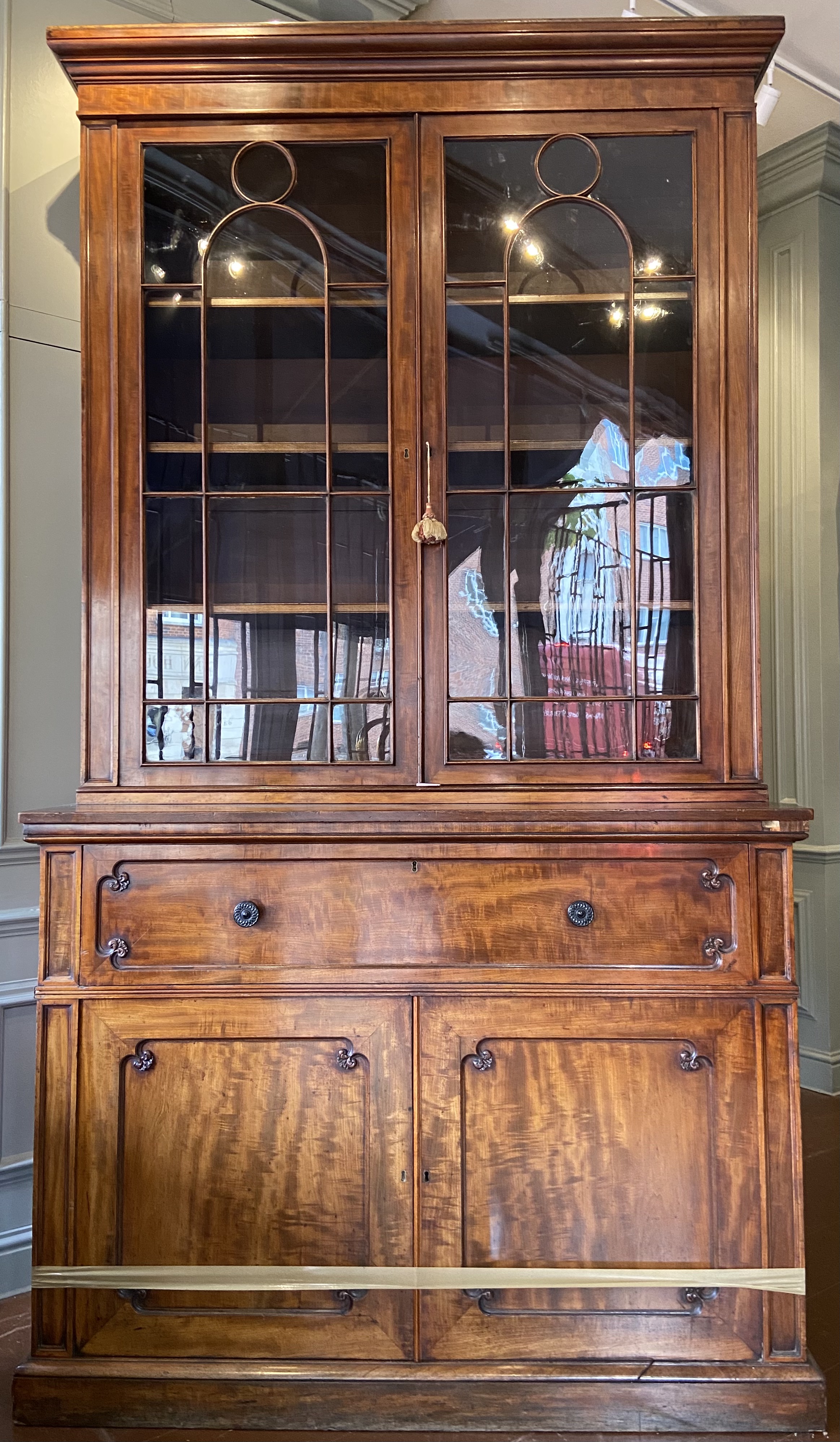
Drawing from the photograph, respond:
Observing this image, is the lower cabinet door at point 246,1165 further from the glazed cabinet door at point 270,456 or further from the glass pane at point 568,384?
the glass pane at point 568,384

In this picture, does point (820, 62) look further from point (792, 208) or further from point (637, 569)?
point (637, 569)

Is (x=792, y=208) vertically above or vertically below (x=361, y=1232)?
above

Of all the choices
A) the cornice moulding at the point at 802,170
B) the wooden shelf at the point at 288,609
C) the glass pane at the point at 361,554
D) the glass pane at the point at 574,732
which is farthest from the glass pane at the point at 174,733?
the cornice moulding at the point at 802,170

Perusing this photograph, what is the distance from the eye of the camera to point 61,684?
2.13 meters

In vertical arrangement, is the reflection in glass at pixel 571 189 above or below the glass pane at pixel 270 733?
above

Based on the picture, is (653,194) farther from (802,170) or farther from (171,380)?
(802,170)

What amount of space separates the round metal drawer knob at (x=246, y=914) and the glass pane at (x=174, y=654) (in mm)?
388

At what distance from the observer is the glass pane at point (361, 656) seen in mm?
1683

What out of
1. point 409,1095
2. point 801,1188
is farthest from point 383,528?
point 801,1188

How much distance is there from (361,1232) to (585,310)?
5.49ft

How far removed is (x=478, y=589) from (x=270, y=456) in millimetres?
457

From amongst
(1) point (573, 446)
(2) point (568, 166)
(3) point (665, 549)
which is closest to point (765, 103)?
(2) point (568, 166)

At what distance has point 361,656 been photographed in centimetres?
169

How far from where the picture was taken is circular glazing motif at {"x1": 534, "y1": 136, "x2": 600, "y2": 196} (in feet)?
5.49
